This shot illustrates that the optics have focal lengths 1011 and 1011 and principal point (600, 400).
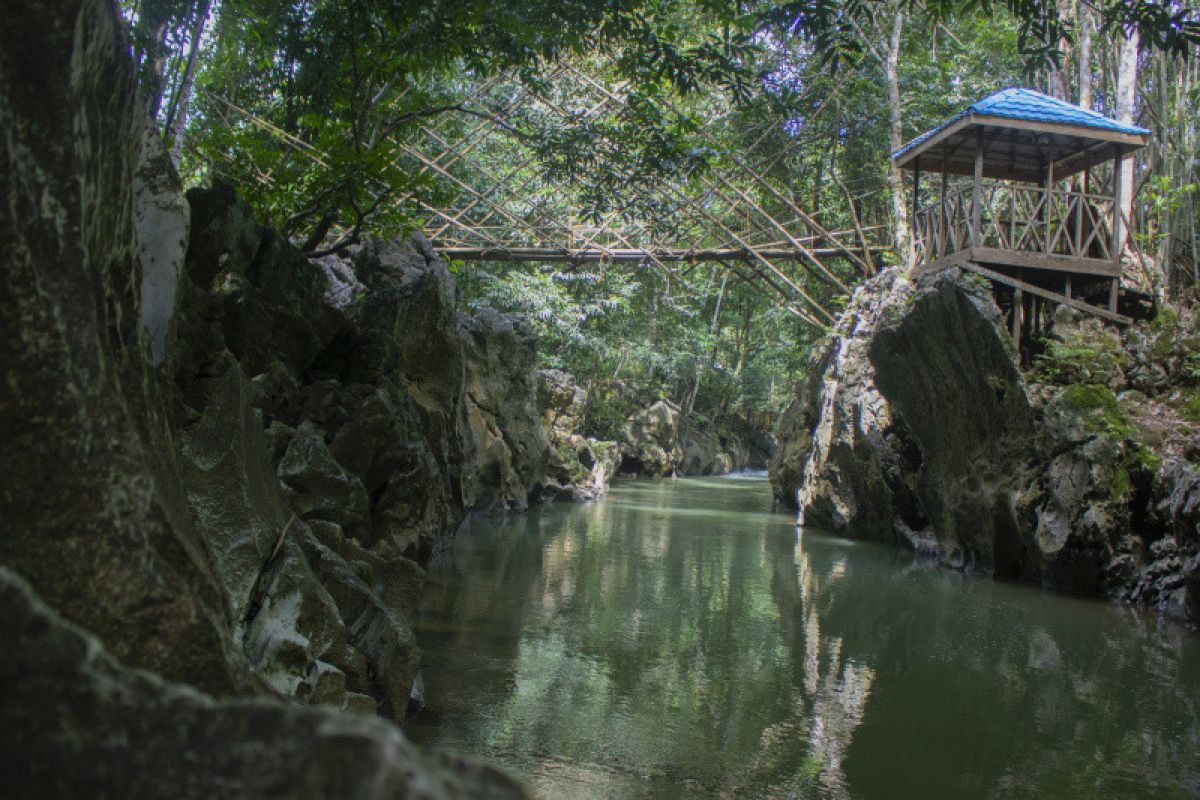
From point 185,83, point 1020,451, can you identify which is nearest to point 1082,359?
point 1020,451

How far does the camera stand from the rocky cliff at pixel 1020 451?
35.1 feet

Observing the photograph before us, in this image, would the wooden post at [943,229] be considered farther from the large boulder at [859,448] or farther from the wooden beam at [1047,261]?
the wooden beam at [1047,261]

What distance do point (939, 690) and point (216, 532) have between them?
5.23 meters

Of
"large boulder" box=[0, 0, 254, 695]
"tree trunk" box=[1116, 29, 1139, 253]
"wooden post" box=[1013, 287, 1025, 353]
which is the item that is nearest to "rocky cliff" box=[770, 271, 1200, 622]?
"wooden post" box=[1013, 287, 1025, 353]

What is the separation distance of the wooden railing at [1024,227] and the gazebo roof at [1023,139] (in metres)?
0.64

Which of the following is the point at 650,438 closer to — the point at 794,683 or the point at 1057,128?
the point at 1057,128

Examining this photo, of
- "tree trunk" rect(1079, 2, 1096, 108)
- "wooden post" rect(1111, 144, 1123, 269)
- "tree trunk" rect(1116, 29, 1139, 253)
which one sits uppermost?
"tree trunk" rect(1079, 2, 1096, 108)

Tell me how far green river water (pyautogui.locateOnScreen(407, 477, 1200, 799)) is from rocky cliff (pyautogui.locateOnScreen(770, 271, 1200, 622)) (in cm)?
62

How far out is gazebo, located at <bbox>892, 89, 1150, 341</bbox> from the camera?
13133 millimetres

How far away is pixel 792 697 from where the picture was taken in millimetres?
6984

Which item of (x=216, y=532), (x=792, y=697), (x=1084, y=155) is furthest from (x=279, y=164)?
(x=1084, y=155)

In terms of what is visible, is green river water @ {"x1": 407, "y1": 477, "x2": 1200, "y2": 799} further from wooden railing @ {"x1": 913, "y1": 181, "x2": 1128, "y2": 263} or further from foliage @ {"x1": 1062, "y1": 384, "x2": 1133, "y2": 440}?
wooden railing @ {"x1": 913, "y1": 181, "x2": 1128, "y2": 263}

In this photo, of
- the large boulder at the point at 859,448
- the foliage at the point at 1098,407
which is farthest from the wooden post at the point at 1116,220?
the large boulder at the point at 859,448

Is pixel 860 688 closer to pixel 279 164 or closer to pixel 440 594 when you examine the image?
pixel 440 594
